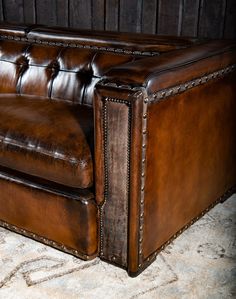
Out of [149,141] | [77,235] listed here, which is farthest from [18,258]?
[149,141]

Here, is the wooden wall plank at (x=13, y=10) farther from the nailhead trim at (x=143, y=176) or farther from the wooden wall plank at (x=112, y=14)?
the nailhead trim at (x=143, y=176)

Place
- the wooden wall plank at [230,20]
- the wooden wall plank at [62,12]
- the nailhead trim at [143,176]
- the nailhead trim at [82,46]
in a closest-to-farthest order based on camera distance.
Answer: the nailhead trim at [143,176] < the nailhead trim at [82,46] < the wooden wall plank at [230,20] < the wooden wall plank at [62,12]

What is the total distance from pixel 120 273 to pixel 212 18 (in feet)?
4.17

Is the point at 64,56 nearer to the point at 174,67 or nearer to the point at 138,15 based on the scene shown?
the point at 138,15

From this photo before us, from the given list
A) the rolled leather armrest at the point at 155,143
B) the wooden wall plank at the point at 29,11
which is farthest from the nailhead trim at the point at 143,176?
the wooden wall plank at the point at 29,11

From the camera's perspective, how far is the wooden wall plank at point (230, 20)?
222 centimetres

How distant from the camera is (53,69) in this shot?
7.40 ft

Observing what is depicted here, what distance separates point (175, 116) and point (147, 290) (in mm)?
582

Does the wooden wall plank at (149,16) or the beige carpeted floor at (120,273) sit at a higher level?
the wooden wall plank at (149,16)

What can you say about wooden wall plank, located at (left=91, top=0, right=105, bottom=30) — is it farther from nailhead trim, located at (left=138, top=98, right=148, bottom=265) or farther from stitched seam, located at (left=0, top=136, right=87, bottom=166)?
nailhead trim, located at (left=138, top=98, right=148, bottom=265)

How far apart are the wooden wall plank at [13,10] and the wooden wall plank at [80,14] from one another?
1.20 ft

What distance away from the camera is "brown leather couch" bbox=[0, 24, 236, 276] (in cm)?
153

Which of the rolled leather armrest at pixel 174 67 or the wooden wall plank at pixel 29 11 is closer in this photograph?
the rolled leather armrest at pixel 174 67

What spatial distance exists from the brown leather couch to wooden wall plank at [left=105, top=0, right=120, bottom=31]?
451 mm
